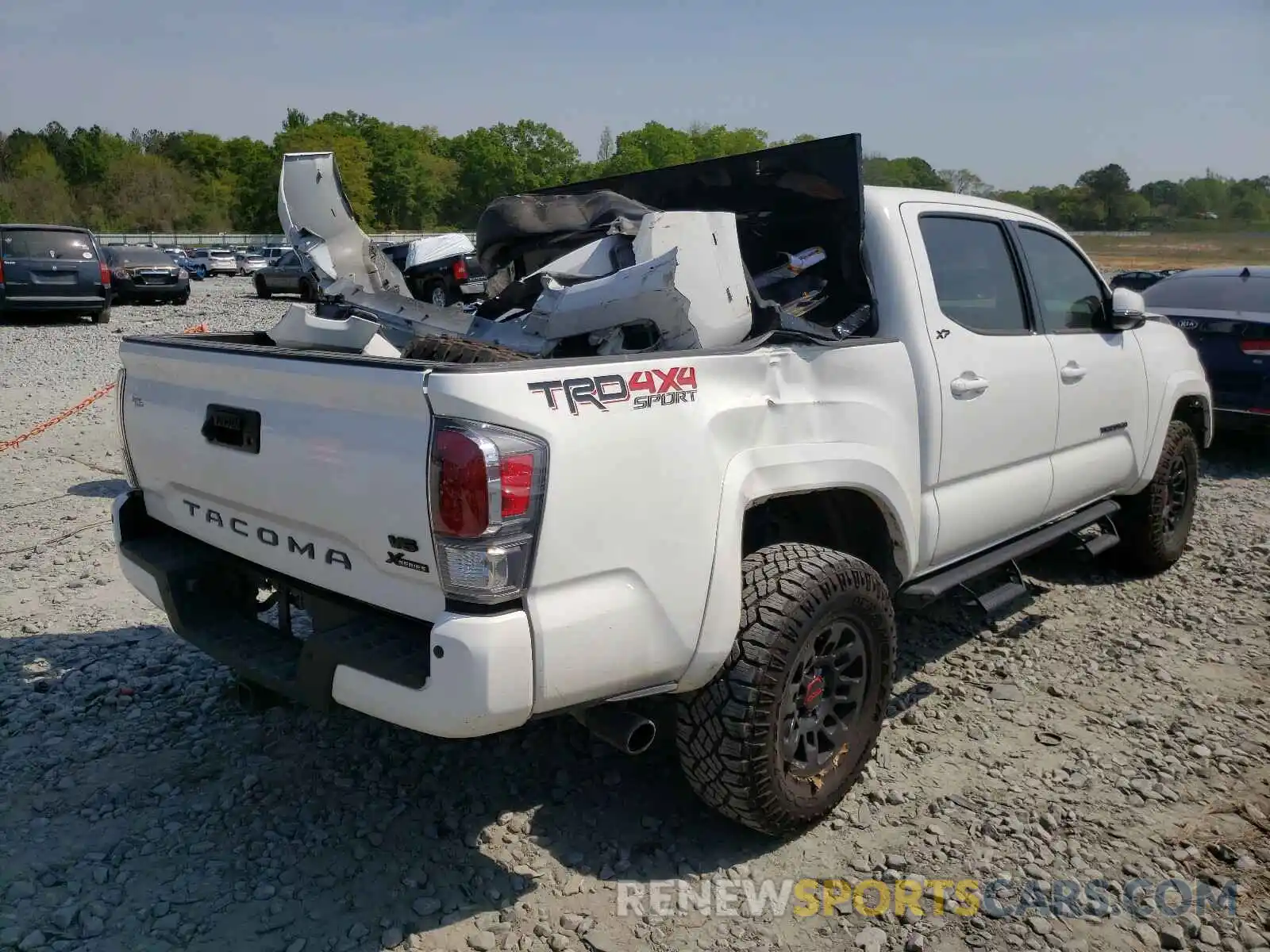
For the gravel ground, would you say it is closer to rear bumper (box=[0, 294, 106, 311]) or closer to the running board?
the running board

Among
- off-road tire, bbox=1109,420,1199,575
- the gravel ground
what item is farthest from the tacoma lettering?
off-road tire, bbox=1109,420,1199,575

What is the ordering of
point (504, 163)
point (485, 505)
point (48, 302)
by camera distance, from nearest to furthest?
point (485, 505), point (48, 302), point (504, 163)

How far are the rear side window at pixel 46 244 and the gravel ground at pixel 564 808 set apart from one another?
1452cm

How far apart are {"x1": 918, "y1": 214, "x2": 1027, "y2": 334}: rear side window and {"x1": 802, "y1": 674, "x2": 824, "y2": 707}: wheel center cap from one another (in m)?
1.53

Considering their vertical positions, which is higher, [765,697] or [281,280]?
[281,280]

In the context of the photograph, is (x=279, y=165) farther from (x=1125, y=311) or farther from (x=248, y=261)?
(x=1125, y=311)

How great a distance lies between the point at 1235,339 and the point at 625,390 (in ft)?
24.7

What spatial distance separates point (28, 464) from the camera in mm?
7785

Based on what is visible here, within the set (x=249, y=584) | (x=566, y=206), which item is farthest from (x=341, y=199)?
(x=249, y=584)

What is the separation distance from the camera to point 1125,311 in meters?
4.74

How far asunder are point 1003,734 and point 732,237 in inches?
84.9

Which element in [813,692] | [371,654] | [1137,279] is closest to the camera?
[371,654]

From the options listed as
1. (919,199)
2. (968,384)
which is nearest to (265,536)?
(968,384)

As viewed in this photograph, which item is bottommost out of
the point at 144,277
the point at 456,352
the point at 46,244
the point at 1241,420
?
the point at 1241,420
